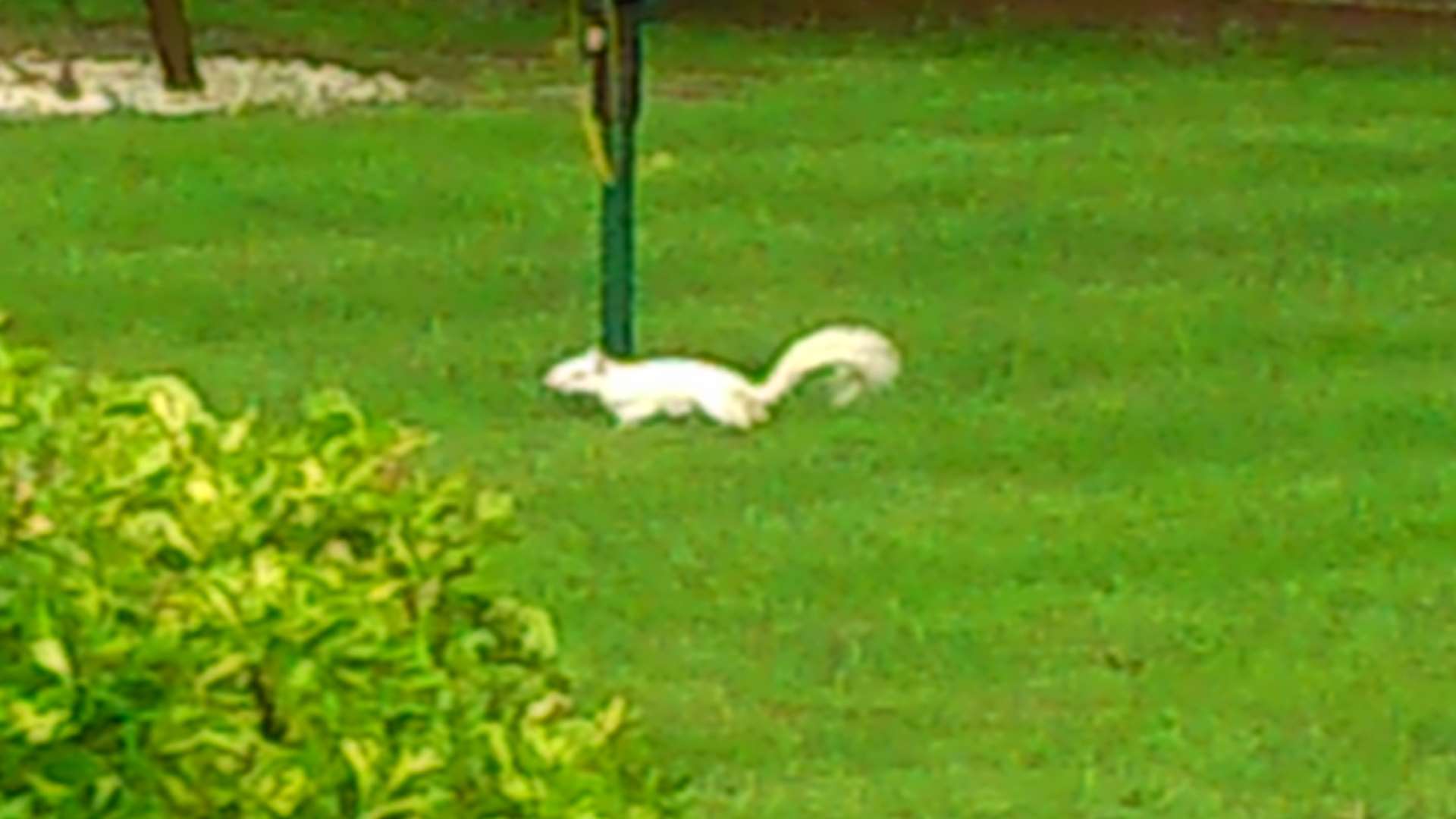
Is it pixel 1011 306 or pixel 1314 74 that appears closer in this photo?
pixel 1011 306

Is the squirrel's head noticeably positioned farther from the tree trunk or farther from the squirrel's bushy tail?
the tree trunk

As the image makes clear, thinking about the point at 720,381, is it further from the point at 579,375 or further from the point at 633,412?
the point at 579,375

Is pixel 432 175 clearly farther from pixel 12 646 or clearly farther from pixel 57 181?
pixel 12 646

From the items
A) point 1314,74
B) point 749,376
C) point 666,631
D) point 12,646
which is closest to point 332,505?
point 12,646

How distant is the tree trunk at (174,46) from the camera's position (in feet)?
33.1

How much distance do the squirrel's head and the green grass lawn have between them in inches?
2.6

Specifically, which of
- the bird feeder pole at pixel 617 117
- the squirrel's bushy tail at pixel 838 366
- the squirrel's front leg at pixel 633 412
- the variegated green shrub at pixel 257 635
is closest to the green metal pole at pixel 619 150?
the bird feeder pole at pixel 617 117

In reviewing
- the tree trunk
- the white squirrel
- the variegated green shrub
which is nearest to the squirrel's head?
the white squirrel

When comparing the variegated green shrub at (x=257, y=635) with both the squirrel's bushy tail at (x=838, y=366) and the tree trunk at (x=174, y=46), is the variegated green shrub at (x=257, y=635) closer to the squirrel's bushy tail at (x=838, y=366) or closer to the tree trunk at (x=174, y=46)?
the squirrel's bushy tail at (x=838, y=366)

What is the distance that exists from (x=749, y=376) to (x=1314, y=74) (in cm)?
413

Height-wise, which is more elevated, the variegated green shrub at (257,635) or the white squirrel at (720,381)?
Answer: the variegated green shrub at (257,635)

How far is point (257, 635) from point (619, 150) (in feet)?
15.9

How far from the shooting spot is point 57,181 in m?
8.92

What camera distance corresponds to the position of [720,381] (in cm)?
723
